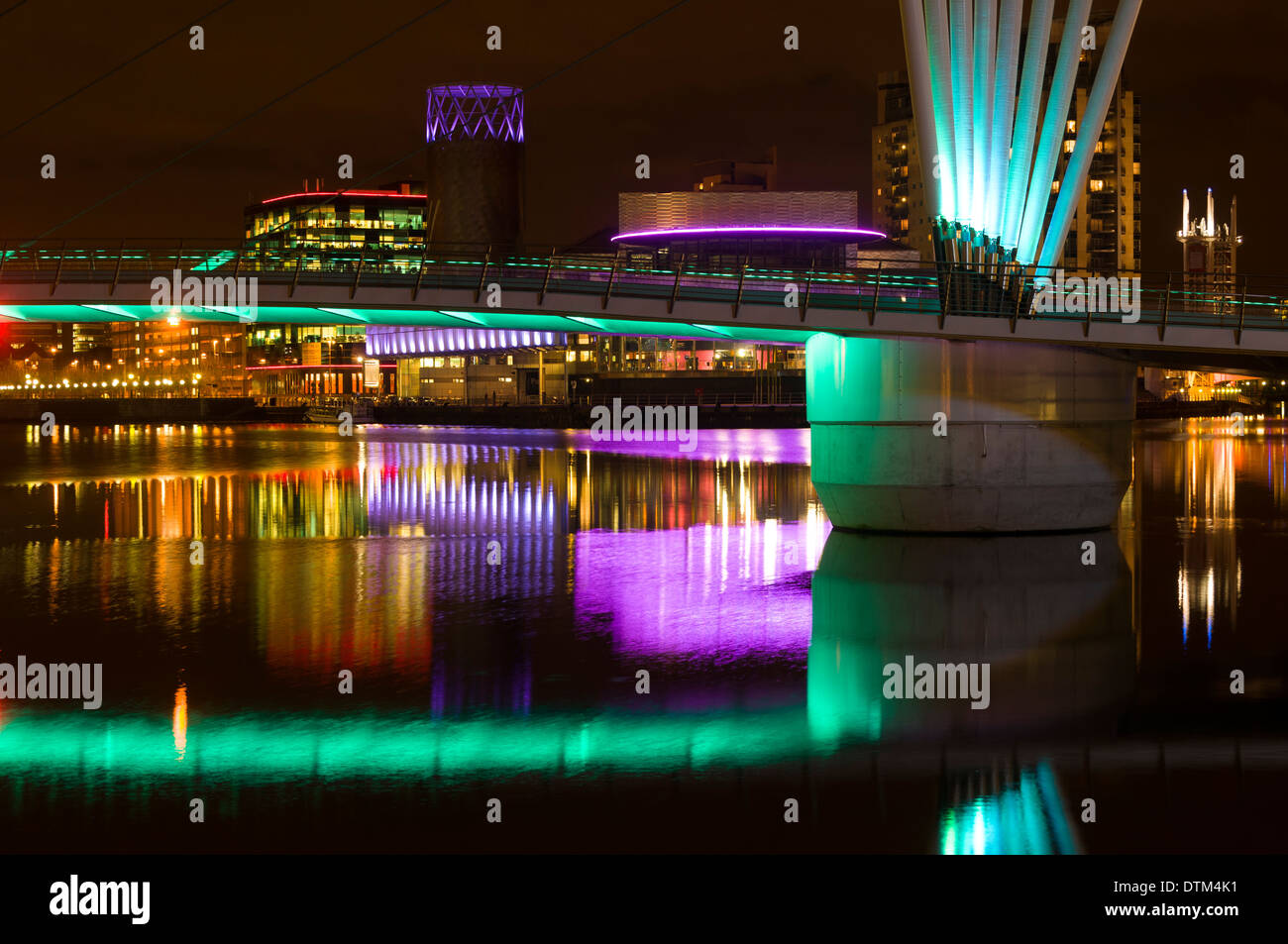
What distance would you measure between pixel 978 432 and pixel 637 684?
13.7 m

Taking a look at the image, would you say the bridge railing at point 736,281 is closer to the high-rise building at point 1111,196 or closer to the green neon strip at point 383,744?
the green neon strip at point 383,744

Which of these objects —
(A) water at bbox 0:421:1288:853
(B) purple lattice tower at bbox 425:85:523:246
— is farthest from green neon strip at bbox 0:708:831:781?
(B) purple lattice tower at bbox 425:85:523:246

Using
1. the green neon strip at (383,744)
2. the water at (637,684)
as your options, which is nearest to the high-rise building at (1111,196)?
the water at (637,684)

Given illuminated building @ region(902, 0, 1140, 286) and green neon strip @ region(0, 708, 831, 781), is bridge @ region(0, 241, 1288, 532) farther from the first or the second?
green neon strip @ region(0, 708, 831, 781)

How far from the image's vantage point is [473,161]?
142 metres

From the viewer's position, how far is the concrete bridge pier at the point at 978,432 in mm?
30406

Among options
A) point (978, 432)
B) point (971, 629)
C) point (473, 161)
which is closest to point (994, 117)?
point (978, 432)

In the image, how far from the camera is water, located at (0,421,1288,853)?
1362cm

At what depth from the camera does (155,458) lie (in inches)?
2758

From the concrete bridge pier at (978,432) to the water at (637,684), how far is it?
97 centimetres

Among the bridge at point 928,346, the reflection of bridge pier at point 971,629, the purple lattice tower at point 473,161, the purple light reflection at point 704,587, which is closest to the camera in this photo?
the reflection of bridge pier at point 971,629

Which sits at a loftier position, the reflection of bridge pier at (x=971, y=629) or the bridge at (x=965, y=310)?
the bridge at (x=965, y=310)
